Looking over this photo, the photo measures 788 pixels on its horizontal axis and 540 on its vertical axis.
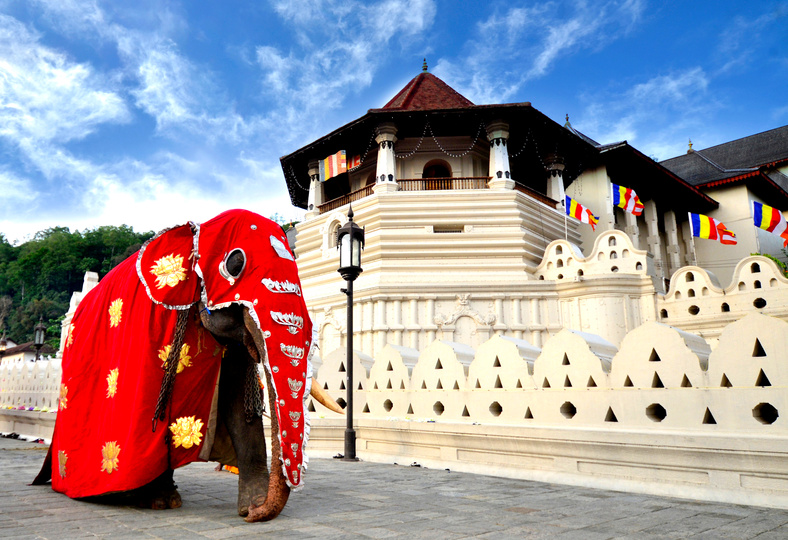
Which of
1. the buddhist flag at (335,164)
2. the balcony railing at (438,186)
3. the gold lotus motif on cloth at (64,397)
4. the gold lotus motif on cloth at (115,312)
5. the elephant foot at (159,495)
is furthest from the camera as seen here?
the buddhist flag at (335,164)

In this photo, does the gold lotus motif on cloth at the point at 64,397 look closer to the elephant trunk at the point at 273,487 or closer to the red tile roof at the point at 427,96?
the elephant trunk at the point at 273,487

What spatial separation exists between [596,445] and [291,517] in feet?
9.50

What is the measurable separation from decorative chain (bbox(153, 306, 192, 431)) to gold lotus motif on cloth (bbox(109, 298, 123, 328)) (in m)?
0.88

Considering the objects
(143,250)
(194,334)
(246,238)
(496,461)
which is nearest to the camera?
(246,238)

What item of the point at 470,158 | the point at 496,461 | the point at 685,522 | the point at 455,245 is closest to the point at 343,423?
the point at 496,461

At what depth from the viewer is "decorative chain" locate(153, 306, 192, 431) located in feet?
14.3

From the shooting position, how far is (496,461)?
623 cm

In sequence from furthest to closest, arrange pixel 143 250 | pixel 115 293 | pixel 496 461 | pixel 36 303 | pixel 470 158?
pixel 36 303 < pixel 470 158 < pixel 496 461 < pixel 115 293 < pixel 143 250

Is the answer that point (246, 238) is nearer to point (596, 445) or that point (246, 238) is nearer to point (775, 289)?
point (596, 445)

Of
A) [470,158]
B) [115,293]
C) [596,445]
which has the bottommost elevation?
[596,445]

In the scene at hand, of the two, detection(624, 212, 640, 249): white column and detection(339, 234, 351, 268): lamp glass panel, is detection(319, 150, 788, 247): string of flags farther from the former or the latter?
detection(339, 234, 351, 268): lamp glass panel

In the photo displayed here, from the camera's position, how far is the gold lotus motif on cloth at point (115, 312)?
511cm

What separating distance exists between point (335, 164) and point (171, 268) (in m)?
17.4

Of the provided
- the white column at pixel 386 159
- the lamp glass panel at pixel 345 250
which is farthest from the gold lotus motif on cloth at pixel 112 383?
the white column at pixel 386 159
